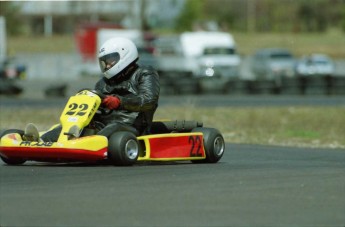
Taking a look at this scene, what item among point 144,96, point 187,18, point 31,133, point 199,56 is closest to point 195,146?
point 144,96

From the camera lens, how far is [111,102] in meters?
10.2

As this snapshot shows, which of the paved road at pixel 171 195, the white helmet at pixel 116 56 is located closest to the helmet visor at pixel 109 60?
the white helmet at pixel 116 56

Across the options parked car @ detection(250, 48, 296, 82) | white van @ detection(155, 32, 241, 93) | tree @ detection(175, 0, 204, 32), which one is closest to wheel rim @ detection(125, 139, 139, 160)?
white van @ detection(155, 32, 241, 93)

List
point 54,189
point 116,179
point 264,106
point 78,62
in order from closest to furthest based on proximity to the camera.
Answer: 1. point 54,189
2. point 116,179
3. point 264,106
4. point 78,62

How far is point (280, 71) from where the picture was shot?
46.6 metres

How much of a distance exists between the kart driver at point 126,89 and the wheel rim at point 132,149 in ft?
1.07

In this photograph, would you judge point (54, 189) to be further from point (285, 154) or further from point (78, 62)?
point (78, 62)

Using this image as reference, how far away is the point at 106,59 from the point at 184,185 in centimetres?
270

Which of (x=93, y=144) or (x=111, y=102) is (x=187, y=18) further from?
(x=93, y=144)

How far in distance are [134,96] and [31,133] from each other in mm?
1251

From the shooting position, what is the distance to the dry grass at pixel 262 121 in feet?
56.6

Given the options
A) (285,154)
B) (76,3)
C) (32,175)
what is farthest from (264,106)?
(76,3)

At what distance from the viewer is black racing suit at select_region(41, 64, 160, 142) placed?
1031 centimetres

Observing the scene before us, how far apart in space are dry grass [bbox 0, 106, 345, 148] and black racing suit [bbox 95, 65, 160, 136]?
582 cm
